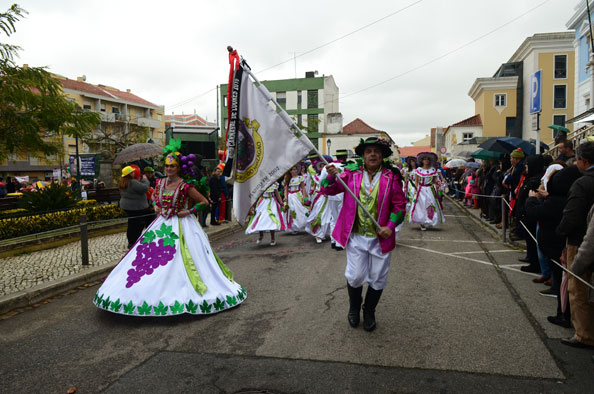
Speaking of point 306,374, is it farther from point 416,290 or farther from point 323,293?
point 416,290

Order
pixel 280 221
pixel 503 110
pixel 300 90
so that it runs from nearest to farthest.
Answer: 1. pixel 280 221
2. pixel 503 110
3. pixel 300 90

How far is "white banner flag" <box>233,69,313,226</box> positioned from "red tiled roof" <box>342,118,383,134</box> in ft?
183

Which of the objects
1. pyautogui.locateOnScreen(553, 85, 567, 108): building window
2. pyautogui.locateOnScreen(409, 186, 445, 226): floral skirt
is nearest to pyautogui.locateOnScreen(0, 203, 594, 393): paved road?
pyautogui.locateOnScreen(409, 186, 445, 226): floral skirt

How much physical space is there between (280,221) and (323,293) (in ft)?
13.9

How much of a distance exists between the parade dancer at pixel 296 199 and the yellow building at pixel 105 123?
30.8 m

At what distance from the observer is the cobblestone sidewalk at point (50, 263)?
650 cm

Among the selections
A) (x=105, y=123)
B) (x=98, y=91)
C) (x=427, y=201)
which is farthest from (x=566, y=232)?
(x=98, y=91)

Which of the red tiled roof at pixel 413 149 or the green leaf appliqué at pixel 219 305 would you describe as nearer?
the green leaf appliqué at pixel 219 305

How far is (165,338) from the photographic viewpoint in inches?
169

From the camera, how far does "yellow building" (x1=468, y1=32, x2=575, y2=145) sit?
39000 mm

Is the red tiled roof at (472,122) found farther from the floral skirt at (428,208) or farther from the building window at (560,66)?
the floral skirt at (428,208)

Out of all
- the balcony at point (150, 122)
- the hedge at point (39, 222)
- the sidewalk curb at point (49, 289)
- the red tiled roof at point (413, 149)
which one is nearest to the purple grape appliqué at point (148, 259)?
the sidewalk curb at point (49, 289)

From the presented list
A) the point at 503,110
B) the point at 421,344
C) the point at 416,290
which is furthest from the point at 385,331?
the point at 503,110

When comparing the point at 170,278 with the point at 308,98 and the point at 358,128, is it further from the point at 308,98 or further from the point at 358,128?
the point at 358,128
